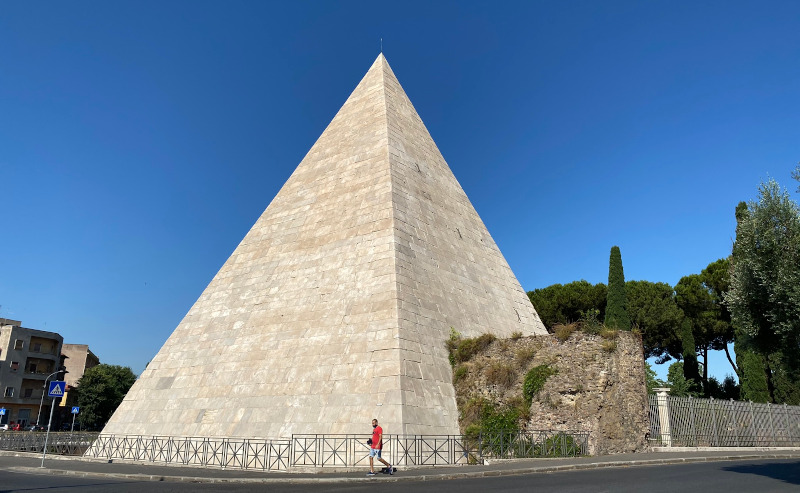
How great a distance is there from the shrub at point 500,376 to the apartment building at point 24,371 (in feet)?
138

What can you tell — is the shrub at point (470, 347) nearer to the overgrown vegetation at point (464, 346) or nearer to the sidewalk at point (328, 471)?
the overgrown vegetation at point (464, 346)

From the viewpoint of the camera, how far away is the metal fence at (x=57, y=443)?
17.8m

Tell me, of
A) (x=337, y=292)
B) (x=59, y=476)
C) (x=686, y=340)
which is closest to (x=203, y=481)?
(x=59, y=476)

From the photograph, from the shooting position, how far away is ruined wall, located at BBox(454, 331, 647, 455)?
42.0ft

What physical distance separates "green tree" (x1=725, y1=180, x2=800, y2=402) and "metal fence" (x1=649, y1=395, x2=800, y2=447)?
3.02 meters

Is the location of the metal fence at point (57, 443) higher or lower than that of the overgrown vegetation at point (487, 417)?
lower

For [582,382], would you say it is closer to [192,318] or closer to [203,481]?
[203,481]

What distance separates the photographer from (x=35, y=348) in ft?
151

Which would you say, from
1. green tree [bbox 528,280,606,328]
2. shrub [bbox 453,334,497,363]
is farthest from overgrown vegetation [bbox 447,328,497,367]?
green tree [bbox 528,280,606,328]

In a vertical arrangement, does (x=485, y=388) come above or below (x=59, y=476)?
above

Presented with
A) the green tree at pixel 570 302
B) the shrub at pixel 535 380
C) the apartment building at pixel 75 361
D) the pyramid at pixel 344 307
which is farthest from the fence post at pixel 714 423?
the apartment building at pixel 75 361

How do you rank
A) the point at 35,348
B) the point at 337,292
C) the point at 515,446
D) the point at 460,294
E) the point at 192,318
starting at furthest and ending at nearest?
the point at 35,348
the point at 192,318
the point at 460,294
the point at 337,292
the point at 515,446

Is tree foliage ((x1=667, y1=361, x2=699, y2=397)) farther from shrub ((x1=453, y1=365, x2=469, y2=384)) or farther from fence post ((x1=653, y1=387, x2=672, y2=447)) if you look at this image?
shrub ((x1=453, y1=365, x2=469, y2=384))

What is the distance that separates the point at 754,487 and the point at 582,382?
5.38 metres
